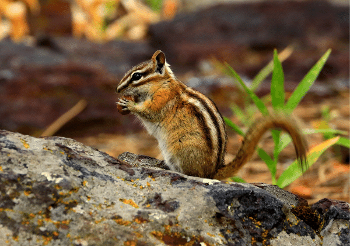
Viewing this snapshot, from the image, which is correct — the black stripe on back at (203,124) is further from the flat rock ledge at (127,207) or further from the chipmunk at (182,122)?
the flat rock ledge at (127,207)

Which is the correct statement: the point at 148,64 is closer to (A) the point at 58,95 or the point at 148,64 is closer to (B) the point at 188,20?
(A) the point at 58,95

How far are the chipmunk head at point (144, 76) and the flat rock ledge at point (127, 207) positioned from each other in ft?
2.45

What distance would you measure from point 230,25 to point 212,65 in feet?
3.30

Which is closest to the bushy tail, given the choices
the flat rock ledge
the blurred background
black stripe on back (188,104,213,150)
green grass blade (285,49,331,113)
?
black stripe on back (188,104,213,150)

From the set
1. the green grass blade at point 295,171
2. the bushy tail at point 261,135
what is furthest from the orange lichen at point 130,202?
the green grass blade at point 295,171

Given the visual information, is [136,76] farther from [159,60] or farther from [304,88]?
[304,88]

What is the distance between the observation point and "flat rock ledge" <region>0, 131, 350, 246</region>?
1.56 metres

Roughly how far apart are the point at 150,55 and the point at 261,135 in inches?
208

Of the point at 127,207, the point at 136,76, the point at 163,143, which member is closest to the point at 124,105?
the point at 136,76

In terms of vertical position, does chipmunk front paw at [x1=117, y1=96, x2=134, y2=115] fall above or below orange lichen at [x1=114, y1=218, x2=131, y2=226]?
above

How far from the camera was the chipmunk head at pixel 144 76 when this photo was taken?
267 cm

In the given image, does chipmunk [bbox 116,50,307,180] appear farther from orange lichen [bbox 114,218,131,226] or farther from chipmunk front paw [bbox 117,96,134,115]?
orange lichen [bbox 114,218,131,226]

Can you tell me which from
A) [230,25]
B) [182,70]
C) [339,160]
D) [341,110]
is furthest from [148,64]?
[230,25]

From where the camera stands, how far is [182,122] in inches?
97.6
